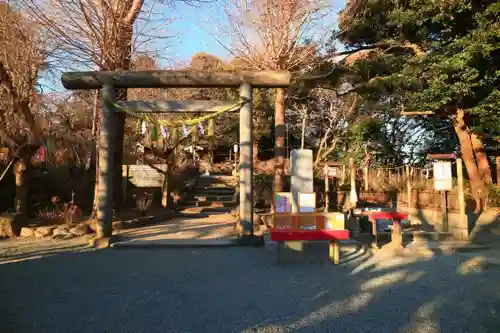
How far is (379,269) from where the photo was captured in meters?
6.20

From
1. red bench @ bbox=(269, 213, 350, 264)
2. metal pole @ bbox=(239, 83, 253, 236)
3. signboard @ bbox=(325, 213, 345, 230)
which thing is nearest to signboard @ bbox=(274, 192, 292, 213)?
metal pole @ bbox=(239, 83, 253, 236)

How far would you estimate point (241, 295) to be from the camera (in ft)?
15.5

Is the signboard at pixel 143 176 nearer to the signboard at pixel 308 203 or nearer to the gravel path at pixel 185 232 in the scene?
the gravel path at pixel 185 232

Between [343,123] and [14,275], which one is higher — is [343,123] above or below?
above

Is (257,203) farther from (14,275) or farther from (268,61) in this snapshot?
(14,275)

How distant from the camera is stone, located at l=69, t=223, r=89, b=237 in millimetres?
9391

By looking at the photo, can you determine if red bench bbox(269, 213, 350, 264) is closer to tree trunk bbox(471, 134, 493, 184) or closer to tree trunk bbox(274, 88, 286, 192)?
tree trunk bbox(274, 88, 286, 192)

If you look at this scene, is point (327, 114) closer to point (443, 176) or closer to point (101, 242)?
point (443, 176)

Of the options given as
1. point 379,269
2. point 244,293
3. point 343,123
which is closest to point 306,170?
point 379,269

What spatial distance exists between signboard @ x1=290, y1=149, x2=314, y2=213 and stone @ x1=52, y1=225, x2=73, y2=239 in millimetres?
5433

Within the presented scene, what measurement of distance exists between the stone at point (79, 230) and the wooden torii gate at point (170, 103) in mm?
1629

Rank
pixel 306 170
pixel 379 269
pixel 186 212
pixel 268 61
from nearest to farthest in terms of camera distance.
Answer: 1. pixel 379 269
2. pixel 306 170
3. pixel 268 61
4. pixel 186 212

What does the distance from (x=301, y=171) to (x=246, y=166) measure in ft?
5.60

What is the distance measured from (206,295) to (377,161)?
66.1 ft
